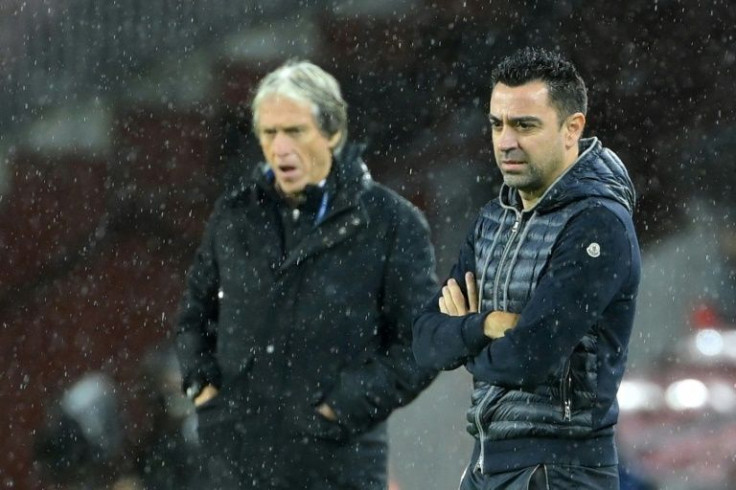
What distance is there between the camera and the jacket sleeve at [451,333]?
10.8 feet

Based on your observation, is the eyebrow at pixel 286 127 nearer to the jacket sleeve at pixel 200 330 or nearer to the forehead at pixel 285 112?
the forehead at pixel 285 112

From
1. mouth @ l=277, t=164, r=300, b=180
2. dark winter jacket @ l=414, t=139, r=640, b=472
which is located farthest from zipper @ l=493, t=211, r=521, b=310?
mouth @ l=277, t=164, r=300, b=180

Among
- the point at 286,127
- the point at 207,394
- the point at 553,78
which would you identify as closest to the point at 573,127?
the point at 553,78

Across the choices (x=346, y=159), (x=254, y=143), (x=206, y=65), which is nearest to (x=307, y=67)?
(x=346, y=159)

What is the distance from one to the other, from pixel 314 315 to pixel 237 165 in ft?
5.04

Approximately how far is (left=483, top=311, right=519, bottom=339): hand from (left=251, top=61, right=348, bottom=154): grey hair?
57.7 inches

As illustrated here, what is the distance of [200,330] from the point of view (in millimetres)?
4523

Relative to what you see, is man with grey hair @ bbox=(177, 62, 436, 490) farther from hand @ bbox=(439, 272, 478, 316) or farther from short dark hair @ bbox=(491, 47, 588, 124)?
short dark hair @ bbox=(491, 47, 588, 124)

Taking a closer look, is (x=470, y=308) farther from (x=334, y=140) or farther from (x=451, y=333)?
(x=334, y=140)

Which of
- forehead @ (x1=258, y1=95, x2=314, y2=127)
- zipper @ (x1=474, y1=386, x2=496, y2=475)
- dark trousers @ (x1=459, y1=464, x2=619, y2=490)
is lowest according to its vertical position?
dark trousers @ (x1=459, y1=464, x2=619, y2=490)

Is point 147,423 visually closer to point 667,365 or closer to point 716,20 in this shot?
point 667,365

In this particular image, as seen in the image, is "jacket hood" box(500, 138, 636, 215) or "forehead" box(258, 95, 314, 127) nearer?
"jacket hood" box(500, 138, 636, 215)

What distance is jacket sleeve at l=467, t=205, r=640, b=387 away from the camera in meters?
3.12

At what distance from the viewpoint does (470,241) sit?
11.4ft
